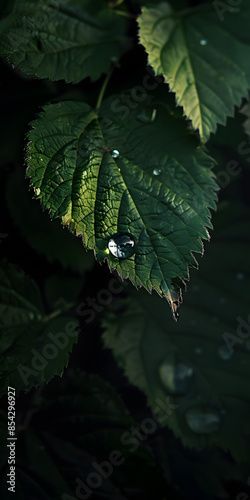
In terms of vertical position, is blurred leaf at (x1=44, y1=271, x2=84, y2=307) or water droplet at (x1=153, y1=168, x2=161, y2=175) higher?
water droplet at (x1=153, y1=168, x2=161, y2=175)

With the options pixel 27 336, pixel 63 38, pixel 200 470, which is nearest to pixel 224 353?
pixel 200 470

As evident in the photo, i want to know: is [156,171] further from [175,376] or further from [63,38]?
[175,376]

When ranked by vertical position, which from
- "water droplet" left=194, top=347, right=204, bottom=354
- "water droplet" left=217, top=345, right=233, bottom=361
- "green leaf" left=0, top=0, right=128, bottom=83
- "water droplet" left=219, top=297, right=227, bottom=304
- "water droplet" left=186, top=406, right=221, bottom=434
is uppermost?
"green leaf" left=0, top=0, right=128, bottom=83

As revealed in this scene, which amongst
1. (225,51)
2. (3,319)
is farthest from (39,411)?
(225,51)

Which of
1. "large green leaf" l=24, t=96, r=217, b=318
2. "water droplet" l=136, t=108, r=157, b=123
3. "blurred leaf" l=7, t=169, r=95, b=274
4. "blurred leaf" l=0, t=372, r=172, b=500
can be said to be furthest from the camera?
"blurred leaf" l=7, t=169, r=95, b=274

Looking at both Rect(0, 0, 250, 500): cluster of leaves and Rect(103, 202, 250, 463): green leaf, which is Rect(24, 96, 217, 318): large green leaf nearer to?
Rect(0, 0, 250, 500): cluster of leaves

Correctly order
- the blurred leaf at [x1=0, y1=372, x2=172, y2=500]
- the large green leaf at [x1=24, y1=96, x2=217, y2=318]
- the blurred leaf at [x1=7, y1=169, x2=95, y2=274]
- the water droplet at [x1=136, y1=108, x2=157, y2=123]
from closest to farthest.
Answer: the large green leaf at [x1=24, y1=96, x2=217, y2=318] < the water droplet at [x1=136, y1=108, x2=157, y2=123] < the blurred leaf at [x1=0, y1=372, x2=172, y2=500] < the blurred leaf at [x1=7, y1=169, x2=95, y2=274]

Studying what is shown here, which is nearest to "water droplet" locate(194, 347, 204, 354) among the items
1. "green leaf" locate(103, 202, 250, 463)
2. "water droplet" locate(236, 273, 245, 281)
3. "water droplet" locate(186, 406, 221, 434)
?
"green leaf" locate(103, 202, 250, 463)

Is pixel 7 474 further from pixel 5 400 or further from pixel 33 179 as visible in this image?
pixel 33 179
